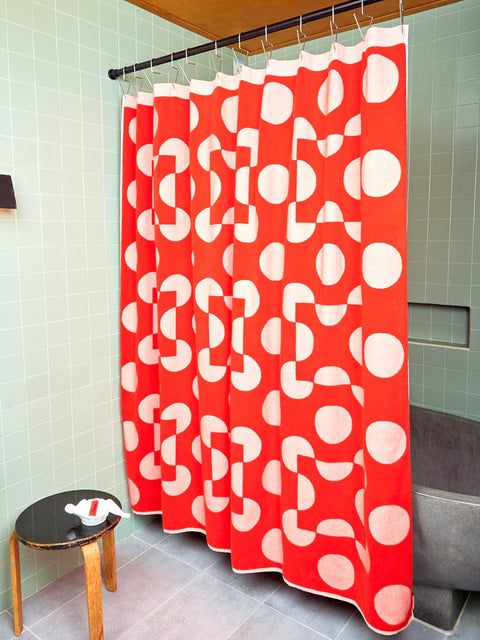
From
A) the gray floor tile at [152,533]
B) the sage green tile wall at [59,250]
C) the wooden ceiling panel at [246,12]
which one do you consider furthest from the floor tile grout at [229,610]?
the wooden ceiling panel at [246,12]

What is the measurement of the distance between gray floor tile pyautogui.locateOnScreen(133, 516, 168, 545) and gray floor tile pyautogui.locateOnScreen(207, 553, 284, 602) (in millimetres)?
332

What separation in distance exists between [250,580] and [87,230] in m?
1.58

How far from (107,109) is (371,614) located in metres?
2.13

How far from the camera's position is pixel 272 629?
186cm

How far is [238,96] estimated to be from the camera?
1.81 meters

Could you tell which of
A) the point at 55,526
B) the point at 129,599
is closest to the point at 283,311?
the point at 55,526

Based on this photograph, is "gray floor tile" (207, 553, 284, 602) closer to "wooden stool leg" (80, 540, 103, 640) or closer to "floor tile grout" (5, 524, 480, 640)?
"floor tile grout" (5, 524, 480, 640)

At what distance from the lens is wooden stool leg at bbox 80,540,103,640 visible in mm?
1662

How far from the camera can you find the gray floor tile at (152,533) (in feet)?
7.89

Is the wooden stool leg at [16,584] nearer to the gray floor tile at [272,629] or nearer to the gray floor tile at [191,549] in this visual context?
the gray floor tile at [191,549]

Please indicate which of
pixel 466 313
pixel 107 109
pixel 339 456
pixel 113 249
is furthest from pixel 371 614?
pixel 107 109

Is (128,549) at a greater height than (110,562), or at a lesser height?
lesser

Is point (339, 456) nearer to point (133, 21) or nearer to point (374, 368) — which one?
point (374, 368)

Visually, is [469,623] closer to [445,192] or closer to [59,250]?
[445,192]
